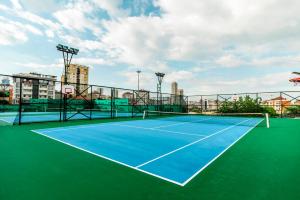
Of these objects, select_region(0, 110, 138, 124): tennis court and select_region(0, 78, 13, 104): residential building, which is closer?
select_region(0, 110, 138, 124): tennis court

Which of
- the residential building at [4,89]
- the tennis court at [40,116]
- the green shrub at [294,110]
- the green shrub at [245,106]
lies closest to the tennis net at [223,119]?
the green shrub at [245,106]

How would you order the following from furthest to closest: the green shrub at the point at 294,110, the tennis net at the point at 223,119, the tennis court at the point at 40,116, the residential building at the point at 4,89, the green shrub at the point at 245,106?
the residential building at the point at 4,89 < the green shrub at the point at 245,106 < the green shrub at the point at 294,110 < the tennis court at the point at 40,116 < the tennis net at the point at 223,119

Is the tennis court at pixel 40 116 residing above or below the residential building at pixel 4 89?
below

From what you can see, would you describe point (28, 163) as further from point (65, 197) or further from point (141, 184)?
point (141, 184)

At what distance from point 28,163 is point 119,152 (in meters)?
2.11

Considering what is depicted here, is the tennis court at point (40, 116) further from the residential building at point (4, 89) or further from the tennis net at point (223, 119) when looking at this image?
the tennis net at point (223, 119)

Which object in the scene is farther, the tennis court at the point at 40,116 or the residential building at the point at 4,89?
the residential building at the point at 4,89

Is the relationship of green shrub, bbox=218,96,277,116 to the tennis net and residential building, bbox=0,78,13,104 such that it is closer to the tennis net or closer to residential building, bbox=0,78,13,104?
the tennis net

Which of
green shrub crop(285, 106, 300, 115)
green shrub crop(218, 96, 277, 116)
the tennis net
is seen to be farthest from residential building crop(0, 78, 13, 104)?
green shrub crop(285, 106, 300, 115)

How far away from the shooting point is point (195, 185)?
3135mm

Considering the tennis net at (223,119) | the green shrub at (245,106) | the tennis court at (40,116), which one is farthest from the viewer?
the green shrub at (245,106)

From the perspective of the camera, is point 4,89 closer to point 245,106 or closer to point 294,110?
point 245,106

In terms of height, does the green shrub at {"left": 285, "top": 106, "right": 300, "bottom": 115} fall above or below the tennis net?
above

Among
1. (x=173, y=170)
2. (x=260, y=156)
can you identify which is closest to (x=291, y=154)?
(x=260, y=156)
